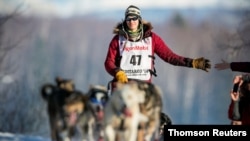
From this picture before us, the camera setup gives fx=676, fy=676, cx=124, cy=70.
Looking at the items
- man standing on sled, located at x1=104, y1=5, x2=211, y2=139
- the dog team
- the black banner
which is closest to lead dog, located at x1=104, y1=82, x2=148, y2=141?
the dog team

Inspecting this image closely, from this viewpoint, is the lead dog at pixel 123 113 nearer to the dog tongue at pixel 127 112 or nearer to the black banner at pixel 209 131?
the dog tongue at pixel 127 112

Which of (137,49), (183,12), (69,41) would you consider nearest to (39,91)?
(69,41)

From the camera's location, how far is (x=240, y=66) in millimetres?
4504

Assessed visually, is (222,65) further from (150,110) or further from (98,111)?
(98,111)

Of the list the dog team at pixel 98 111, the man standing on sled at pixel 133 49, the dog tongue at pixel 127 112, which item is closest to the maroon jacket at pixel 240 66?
the man standing on sled at pixel 133 49

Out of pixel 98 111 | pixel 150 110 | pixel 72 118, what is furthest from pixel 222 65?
pixel 72 118

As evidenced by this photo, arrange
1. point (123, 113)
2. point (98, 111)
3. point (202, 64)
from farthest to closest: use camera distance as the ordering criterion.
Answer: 1. point (202, 64)
2. point (98, 111)
3. point (123, 113)

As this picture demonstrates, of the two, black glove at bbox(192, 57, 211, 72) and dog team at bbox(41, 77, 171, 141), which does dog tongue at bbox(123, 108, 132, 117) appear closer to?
dog team at bbox(41, 77, 171, 141)

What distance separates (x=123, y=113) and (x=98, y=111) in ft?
0.61

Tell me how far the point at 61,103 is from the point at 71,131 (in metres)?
0.18

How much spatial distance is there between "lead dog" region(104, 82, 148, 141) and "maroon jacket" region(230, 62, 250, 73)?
694mm

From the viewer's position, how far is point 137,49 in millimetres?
4309

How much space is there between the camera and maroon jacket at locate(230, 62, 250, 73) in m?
Answer: 4.50

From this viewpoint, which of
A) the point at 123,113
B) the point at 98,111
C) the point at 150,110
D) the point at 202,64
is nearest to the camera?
the point at 123,113
